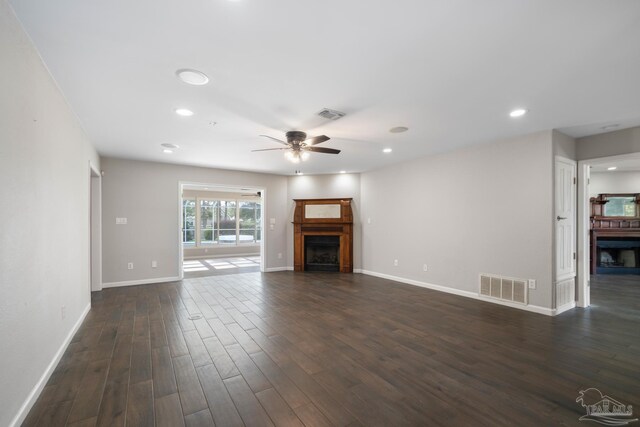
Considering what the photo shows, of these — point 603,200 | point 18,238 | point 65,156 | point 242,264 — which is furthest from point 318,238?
point 603,200

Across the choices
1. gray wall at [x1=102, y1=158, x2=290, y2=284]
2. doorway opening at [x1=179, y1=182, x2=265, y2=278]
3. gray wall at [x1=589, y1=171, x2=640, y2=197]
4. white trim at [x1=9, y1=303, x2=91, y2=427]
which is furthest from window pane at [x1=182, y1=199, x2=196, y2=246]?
gray wall at [x1=589, y1=171, x2=640, y2=197]

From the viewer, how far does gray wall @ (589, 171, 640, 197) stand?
6.85 m

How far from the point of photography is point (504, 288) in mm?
4262

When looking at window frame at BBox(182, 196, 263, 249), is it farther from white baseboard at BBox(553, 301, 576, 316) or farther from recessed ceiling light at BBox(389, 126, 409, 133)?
white baseboard at BBox(553, 301, 576, 316)

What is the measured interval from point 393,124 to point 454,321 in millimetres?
2660

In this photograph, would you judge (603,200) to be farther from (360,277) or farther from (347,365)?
(347,365)

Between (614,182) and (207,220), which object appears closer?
(614,182)

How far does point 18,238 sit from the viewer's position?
179 centimetres

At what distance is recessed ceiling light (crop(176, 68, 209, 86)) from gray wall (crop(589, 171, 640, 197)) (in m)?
9.12

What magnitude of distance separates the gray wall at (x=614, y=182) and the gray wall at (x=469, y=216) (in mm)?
4848

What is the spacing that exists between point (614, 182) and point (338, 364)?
8.73m

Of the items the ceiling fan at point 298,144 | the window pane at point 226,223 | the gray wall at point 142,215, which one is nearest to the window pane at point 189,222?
the window pane at point 226,223

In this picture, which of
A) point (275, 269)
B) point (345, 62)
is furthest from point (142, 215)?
point (345, 62)

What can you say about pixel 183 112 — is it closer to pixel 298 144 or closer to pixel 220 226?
pixel 298 144
